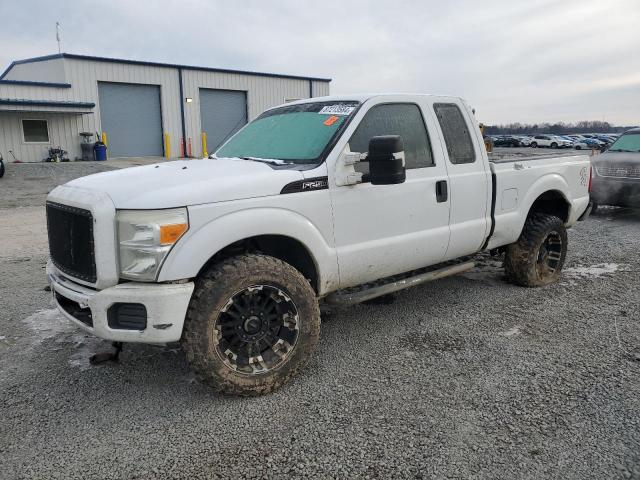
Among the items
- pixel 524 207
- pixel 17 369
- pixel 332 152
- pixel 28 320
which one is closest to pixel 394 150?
pixel 332 152

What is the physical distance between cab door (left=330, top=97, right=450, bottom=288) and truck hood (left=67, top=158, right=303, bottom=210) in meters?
0.54

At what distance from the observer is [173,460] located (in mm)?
2754

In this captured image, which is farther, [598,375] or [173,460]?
[598,375]

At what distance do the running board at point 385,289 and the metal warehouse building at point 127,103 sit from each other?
2134 centimetres

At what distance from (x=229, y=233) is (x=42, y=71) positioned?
2600cm

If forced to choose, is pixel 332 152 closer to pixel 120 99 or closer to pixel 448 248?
pixel 448 248

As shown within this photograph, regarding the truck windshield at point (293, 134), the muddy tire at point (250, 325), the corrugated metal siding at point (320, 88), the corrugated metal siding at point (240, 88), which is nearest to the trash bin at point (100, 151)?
the corrugated metal siding at point (240, 88)

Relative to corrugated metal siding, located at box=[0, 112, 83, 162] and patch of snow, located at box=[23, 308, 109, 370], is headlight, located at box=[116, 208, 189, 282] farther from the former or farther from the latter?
corrugated metal siding, located at box=[0, 112, 83, 162]

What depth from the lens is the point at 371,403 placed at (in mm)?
3293

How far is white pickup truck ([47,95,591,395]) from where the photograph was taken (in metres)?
3.09

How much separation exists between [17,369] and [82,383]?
0.60 m

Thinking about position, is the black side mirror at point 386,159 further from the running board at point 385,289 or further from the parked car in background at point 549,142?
the parked car in background at point 549,142

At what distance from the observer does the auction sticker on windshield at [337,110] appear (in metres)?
4.11

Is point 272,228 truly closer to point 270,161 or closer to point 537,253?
point 270,161
